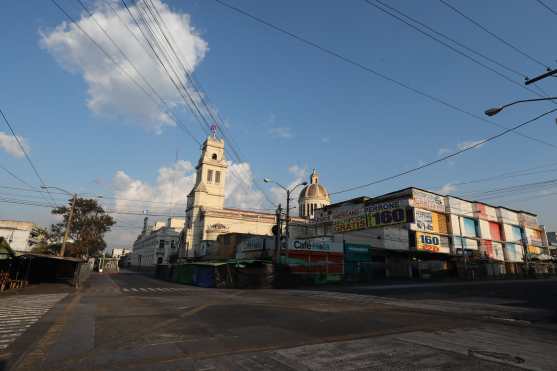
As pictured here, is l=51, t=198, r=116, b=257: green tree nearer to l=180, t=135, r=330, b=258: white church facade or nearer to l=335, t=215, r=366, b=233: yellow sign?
l=180, t=135, r=330, b=258: white church facade

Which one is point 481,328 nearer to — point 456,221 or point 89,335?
point 89,335

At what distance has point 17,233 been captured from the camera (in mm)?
50406

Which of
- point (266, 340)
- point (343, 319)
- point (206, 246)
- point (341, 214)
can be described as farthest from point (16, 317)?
point (341, 214)

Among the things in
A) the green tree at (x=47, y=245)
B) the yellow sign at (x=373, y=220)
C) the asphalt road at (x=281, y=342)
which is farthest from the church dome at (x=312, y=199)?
the asphalt road at (x=281, y=342)

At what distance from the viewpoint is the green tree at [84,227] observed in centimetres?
4538

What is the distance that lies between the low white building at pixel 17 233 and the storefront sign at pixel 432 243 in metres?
63.4

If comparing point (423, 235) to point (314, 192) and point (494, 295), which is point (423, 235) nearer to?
point (494, 295)

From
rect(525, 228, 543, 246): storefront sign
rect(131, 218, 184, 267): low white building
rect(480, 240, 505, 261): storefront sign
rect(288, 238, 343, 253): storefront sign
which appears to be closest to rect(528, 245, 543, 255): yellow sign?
rect(525, 228, 543, 246): storefront sign

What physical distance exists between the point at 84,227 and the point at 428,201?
5643 cm

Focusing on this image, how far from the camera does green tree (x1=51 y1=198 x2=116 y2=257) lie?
45.4m

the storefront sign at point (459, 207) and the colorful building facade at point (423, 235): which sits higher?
the storefront sign at point (459, 207)

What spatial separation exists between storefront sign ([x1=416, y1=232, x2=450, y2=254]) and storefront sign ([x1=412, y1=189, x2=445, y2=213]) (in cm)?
484

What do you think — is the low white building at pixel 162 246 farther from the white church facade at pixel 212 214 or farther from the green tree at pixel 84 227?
the green tree at pixel 84 227

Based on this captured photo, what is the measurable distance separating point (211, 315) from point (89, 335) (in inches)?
170
